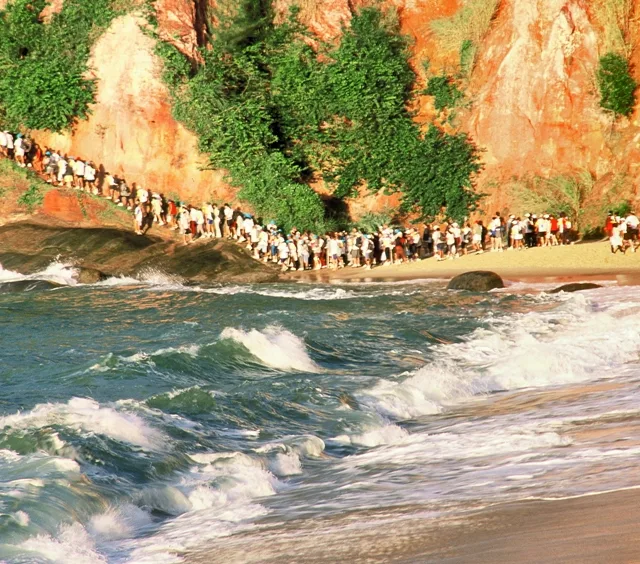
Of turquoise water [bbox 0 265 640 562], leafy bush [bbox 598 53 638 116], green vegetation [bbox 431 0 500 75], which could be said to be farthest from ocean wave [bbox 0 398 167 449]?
green vegetation [bbox 431 0 500 75]

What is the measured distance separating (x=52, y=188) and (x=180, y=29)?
27.3ft

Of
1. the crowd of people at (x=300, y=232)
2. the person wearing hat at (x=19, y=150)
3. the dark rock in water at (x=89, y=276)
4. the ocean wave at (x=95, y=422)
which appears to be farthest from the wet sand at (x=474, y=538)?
the person wearing hat at (x=19, y=150)

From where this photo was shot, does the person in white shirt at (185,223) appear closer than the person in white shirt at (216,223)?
Yes

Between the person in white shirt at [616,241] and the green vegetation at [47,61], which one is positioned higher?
the green vegetation at [47,61]

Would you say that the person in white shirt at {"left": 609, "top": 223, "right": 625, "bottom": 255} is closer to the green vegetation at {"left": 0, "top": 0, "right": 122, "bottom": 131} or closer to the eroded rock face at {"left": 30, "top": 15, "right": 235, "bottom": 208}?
the eroded rock face at {"left": 30, "top": 15, "right": 235, "bottom": 208}

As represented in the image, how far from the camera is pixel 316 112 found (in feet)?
146

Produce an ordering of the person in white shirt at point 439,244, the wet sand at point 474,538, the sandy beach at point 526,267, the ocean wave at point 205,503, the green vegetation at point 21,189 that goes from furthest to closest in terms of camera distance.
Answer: the green vegetation at point 21,189, the person in white shirt at point 439,244, the sandy beach at point 526,267, the ocean wave at point 205,503, the wet sand at point 474,538

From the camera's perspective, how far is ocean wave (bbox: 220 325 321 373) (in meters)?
18.2

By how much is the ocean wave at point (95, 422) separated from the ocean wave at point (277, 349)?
5.21m

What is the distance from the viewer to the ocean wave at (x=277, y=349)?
59.7 ft

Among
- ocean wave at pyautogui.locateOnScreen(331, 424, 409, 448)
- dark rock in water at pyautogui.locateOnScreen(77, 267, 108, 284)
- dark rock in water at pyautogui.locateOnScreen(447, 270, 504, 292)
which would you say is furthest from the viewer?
dark rock in water at pyautogui.locateOnScreen(77, 267, 108, 284)

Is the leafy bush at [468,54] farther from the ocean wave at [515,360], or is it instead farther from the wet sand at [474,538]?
the wet sand at [474,538]

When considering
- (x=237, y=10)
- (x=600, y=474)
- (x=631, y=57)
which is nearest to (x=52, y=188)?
(x=237, y=10)

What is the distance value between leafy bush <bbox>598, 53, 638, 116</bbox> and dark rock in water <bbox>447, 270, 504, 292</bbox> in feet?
44.5
